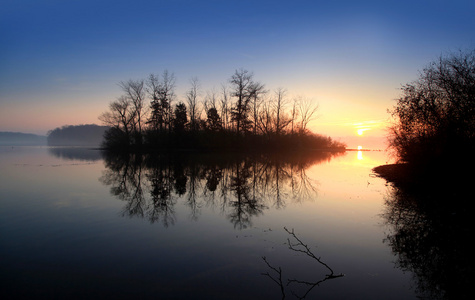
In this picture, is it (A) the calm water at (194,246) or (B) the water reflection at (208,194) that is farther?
(B) the water reflection at (208,194)

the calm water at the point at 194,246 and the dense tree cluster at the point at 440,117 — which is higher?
the dense tree cluster at the point at 440,117

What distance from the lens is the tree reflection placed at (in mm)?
4965

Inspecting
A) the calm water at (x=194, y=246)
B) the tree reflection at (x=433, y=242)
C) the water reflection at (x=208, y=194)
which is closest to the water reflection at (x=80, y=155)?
the water reflection at (x=208, y=194)

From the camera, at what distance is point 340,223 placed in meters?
9.15

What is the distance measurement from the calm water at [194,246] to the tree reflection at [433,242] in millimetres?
305

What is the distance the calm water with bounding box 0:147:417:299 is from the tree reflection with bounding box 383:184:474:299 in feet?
1.00

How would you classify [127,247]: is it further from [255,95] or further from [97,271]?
[255,95]

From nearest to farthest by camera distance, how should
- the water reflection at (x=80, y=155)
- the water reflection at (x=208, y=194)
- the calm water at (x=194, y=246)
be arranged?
1. the calm water at (x=194, y=246)
2. the water reflection at (x=208, y=194)
3. the water reflection at (x=80, y=155)

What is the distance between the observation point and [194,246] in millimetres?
6934

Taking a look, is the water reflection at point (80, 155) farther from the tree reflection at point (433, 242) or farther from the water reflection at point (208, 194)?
the tree reflection at point (433, 242)

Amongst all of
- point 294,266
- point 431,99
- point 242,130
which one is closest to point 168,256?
point 294,266

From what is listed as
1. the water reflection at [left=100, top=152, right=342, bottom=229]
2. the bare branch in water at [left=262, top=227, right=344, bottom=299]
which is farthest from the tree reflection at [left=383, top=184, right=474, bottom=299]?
the water reflection at [left=100, top=152, right=342, bottom=229]

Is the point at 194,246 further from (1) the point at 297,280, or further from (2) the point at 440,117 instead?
(2) the point at 440,117

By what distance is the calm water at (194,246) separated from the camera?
16.2ft
